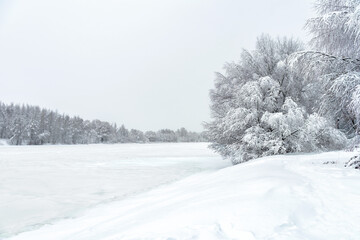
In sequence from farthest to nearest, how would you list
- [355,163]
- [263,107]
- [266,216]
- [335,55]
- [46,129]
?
[46,129] < [263,107] < [335,55] < [355,163] < [266,216]

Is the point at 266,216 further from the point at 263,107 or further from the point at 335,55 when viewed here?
the point at 263,107

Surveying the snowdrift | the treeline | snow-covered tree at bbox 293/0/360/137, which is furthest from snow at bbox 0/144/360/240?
the treeline

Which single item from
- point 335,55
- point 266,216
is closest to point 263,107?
point 335,55

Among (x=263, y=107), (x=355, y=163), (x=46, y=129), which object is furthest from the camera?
(x=46, y=129)

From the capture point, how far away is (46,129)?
3349 inches

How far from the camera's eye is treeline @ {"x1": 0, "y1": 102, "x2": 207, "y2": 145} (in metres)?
77.7

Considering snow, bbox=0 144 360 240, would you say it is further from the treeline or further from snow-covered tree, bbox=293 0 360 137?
the treeline

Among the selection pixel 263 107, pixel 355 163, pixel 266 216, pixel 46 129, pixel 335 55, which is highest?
pixel 46 129

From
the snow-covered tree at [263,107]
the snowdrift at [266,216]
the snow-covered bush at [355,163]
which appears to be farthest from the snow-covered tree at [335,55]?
the snow-covered tree at [263,107]

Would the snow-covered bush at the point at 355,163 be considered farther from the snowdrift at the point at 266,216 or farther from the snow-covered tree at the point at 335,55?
the snowdrift at the point at 266,216

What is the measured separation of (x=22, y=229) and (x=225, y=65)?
15.1 metres

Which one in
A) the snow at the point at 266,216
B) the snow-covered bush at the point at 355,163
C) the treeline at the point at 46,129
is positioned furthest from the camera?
the treeline at the point at 46,129

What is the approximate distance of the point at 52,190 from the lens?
9836 millimetres

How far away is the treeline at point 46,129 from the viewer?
7765 centimetres
